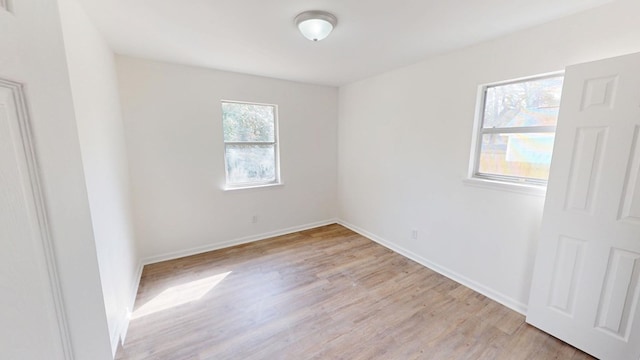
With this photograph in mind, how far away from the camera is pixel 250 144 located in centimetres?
356

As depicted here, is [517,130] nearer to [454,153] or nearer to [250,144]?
[454,153]

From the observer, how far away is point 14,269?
0.45 m

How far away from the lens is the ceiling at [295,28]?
1.68 m

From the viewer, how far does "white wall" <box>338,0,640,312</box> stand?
185 centimetres

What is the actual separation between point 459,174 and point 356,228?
1921 mm

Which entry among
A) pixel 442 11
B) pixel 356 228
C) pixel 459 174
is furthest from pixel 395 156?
pixel 442 11

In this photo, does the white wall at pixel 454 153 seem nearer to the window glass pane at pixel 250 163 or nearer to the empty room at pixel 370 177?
the empty room at pixel 370 177

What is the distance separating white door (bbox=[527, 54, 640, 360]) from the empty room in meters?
0.01

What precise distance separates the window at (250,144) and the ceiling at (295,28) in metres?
0.73

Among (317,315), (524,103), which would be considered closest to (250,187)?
(317,315)

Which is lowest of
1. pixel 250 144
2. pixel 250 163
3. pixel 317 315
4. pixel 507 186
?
pixel 317 315

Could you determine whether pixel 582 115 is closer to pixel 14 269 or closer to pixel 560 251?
pixel 560 251

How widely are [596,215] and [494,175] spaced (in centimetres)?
80

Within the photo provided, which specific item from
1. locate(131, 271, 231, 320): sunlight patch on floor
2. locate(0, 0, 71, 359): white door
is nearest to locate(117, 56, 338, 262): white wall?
locate(131, 271, 231, 320): sunlight patch on floor
